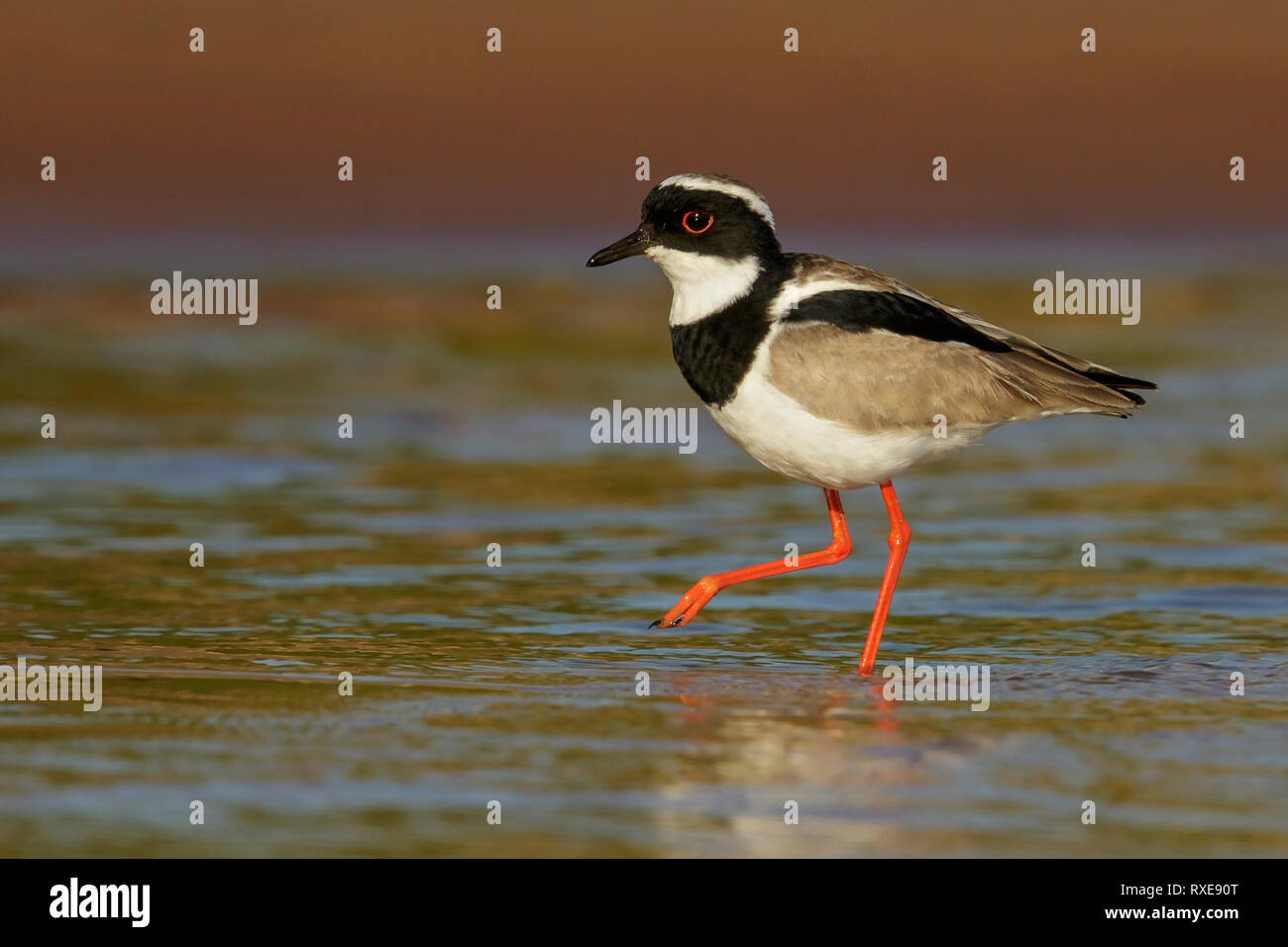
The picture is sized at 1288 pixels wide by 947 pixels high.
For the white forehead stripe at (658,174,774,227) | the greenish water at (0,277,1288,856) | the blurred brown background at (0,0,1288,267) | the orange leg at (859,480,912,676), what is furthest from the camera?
the blurred brown background at (0,0,1288,267)

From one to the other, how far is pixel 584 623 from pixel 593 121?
667 inches

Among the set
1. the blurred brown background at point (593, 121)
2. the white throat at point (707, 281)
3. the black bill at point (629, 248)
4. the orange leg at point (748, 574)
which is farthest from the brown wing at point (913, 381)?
the blurred brown background at point (593, 121)

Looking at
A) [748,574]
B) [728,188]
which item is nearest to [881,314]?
[728,188]

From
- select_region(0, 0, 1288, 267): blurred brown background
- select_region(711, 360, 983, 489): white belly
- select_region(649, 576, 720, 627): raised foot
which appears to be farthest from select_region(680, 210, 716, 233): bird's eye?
select_region(0, 0, 1288, 267): blurred brown background

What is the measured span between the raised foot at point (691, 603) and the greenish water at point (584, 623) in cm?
13

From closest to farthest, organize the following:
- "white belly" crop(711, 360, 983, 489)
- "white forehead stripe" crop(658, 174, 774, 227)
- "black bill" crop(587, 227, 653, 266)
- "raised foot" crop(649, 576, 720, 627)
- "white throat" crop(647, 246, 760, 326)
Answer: "white belly" crop(711, 360, 983, 489) → "white throat" crop(647, 246, 760, 326) → "white forehead stripe" crop(658, 174, 774, 227) → "black bill" crop(587, 227, 653, 266) → "raised foot" crop(649, 576, 720, 627)

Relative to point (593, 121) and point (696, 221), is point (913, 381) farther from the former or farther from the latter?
point (593, 121)

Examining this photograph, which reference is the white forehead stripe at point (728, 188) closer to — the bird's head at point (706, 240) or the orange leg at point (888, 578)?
the bird's head at point (706, 240)

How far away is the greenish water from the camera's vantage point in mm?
7492

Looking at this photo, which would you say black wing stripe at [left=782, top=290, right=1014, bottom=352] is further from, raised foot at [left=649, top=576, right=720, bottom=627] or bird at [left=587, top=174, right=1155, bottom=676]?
raised foot at [left=649, top=576, right=720, bottom=627]

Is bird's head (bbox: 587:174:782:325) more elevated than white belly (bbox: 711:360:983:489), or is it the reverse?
bird's head (bbox: 587:174:782:325)

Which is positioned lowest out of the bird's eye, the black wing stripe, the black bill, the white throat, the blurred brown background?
the black wing stripe

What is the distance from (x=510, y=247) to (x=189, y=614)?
15.8 metres

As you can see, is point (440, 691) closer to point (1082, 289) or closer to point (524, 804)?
point (524, 804)
